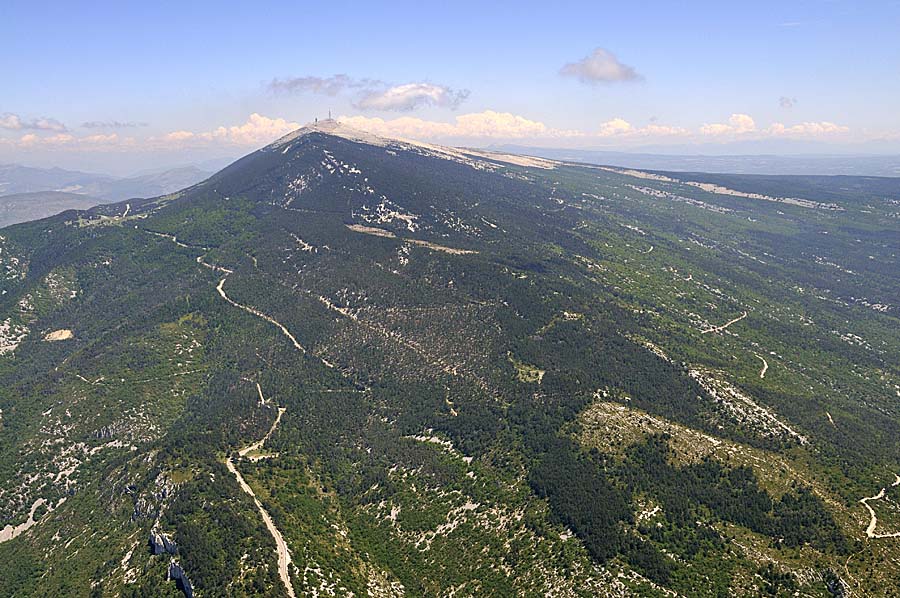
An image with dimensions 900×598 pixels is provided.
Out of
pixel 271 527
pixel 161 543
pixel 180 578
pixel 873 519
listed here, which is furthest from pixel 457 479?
pixel 873 519

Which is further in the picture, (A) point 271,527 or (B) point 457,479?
(B) point 457,479

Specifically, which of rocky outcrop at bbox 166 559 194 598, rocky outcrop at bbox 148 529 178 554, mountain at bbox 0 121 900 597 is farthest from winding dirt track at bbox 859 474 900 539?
rocky outcrop at bbox 148 529 178 554

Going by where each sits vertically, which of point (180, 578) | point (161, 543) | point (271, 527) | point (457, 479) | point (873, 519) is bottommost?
point (457, 479)

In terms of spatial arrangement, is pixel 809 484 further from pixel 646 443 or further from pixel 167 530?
pixel 167 530

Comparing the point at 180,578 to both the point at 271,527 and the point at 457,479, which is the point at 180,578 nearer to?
the point at 271,527

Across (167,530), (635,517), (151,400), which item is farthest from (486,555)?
(151,400)

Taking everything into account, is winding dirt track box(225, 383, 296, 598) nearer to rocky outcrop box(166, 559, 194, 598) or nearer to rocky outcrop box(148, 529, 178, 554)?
rocky outcrop box(166, 559, 194, 598)

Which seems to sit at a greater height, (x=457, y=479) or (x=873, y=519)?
(x=873, y=519)

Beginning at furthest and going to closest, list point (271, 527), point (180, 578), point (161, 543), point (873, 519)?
1. point (271, 527)
2. point (161, 543)
3. point (873, 519)
4. point (180, 578)

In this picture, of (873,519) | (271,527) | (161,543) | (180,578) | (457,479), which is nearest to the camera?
(180,578)
